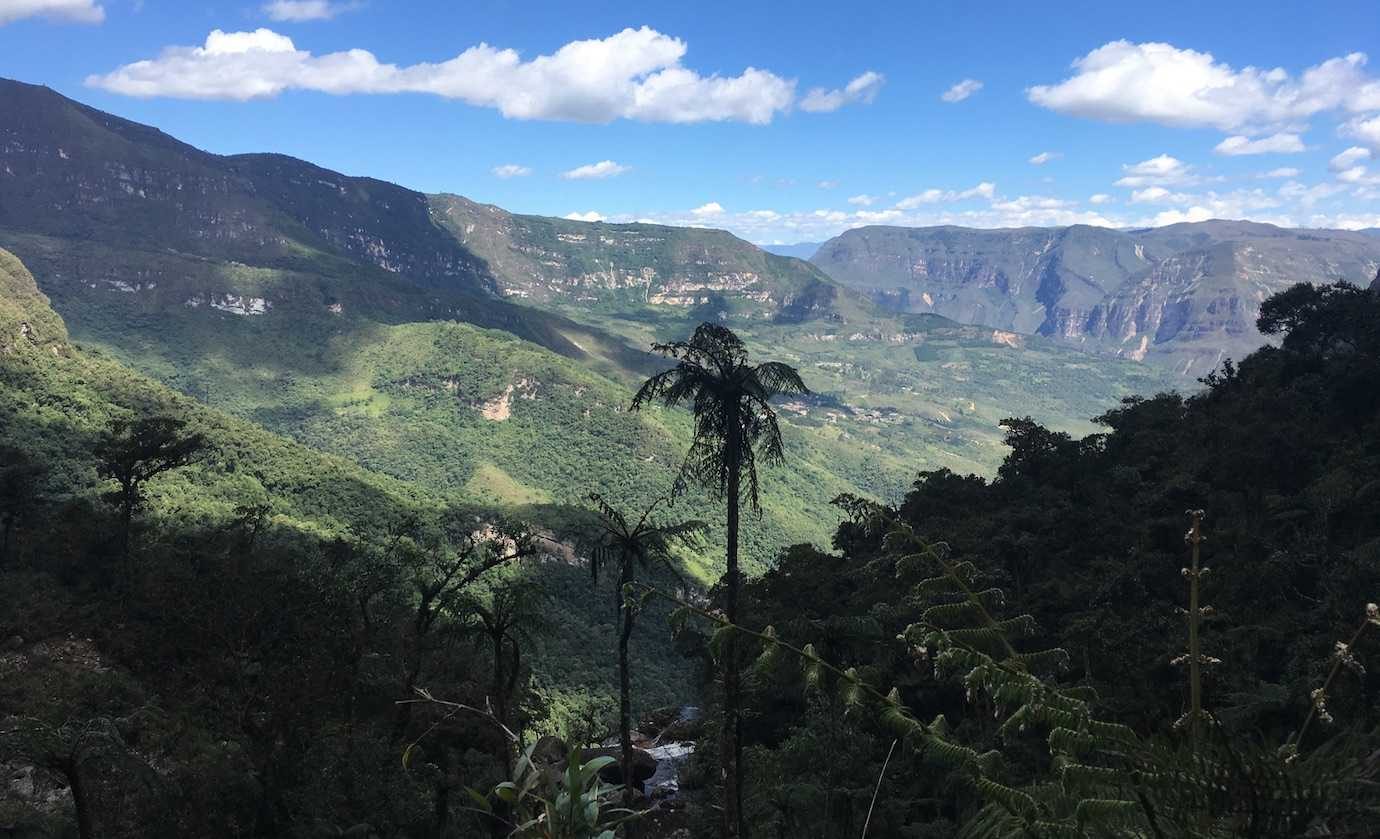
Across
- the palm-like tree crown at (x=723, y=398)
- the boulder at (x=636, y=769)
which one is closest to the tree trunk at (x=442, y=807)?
the boulder at (x=636, y=769)

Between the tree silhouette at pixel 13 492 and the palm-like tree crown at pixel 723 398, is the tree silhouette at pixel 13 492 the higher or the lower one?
the lower one

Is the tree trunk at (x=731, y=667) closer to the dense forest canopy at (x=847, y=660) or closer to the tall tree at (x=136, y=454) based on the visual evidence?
the dense forest canopy at (x=847, y=660)

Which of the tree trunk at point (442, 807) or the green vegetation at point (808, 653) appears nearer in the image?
the green vegetation at point (808, 653)

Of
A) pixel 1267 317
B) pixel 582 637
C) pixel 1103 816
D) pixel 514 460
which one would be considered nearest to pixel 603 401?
pixel 514 460

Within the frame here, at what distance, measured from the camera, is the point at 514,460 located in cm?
18400

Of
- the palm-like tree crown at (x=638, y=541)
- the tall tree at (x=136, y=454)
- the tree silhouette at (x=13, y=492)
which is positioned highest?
the palm-like tree crown at (x=638, y=541)

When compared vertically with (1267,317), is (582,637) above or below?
below

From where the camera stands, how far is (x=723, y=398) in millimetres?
15680

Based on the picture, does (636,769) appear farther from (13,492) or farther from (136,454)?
(13,492)

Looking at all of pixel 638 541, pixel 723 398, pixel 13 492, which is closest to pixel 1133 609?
pixel 638 541

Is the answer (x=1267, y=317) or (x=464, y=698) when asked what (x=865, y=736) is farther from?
(x=1267, y=317)

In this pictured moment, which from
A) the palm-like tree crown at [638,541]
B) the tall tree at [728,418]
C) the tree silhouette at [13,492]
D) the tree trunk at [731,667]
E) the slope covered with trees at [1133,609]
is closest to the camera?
the slope covered with trees at [1133,609]

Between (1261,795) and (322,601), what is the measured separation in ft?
75.6

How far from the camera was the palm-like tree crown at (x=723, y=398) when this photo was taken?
1545cm
